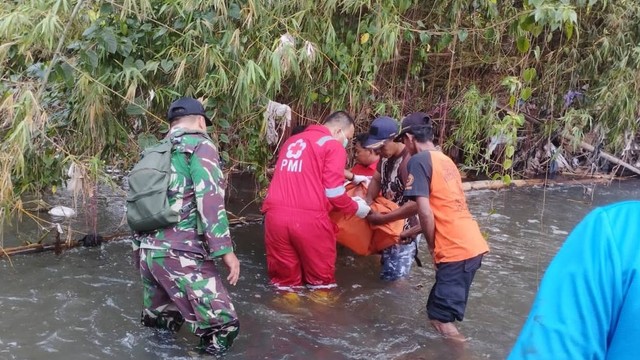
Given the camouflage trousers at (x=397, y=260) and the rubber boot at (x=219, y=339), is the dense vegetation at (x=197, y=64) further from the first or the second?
the rubber boot at (x=219, y=339)

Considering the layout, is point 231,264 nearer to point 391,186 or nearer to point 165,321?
point 165,321

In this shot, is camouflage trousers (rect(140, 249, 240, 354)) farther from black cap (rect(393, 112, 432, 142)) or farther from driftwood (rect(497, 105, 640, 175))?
driftwood (rect(497, 105, 640, 175))

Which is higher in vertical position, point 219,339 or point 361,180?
point 361,180

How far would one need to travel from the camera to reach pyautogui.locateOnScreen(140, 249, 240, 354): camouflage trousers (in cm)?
399

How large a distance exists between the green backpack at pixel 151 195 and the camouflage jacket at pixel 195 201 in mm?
64

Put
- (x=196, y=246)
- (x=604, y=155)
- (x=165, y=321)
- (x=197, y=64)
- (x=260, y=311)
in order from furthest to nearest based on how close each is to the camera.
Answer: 1. (x=604, y=155)
2. (x=197, y=64)
3. (x=260, y=311)
4. (x=165, y=321)
5. (x=196, y=246)

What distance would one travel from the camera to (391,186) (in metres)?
5.94

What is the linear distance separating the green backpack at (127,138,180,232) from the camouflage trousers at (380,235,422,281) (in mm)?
2604

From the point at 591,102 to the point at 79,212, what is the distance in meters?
7.47

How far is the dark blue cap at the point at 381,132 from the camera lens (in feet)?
18.2

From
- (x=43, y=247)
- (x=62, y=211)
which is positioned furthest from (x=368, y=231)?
(x=62, y=211)

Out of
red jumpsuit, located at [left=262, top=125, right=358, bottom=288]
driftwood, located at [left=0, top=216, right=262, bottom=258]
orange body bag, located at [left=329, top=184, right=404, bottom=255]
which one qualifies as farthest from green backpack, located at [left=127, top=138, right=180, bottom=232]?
driftwood, located at [left=0, top=216, right=262, bottom=258]

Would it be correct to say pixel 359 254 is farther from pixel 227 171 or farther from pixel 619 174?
pixel 619 174

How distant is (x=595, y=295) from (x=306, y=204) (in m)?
4.22
